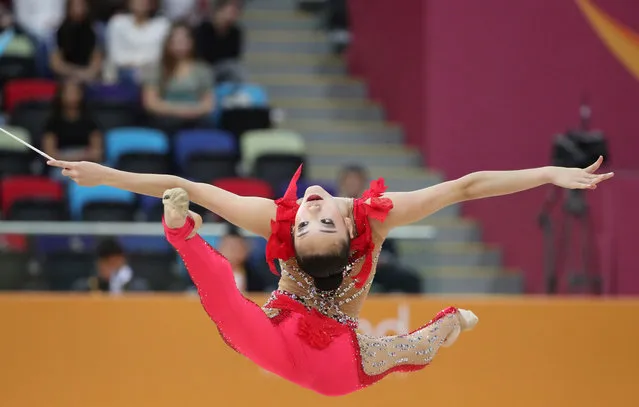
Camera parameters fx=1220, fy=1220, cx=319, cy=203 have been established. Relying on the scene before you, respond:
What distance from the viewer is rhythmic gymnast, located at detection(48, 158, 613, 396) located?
4535 millimetres

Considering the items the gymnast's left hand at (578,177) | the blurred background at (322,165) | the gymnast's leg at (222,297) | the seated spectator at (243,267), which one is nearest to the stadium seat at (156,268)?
the blurred background at (322,165)

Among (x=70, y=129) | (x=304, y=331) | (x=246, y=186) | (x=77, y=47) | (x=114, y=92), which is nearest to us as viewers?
(x=304, y=331)

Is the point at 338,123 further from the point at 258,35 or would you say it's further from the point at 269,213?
the point at 269,213

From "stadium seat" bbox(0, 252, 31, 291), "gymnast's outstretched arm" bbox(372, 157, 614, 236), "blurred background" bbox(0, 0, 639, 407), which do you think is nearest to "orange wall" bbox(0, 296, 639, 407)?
"blurred background" bbox(0, 0, 639, 407)

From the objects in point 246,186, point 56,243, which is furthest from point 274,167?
point 56,243

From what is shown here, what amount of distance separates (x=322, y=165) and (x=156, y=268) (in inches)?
109

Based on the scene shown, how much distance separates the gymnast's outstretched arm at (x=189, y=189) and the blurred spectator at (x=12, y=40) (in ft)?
17.2

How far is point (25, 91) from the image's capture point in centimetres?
959

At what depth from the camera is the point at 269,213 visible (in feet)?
16.1

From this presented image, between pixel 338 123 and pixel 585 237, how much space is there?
9.48 feet

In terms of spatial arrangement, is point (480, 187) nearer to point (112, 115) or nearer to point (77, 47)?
point (112, 115)

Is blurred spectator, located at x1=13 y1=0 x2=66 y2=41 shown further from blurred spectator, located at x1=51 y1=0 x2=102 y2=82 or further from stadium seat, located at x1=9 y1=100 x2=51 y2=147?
stadium seat, located at x1=9 y1=100 x2=51 y2=147

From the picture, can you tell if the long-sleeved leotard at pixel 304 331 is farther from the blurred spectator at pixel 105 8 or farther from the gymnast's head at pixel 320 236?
the blurred spectator at pixel 105 8

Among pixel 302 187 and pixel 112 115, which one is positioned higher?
pixel 112 115
